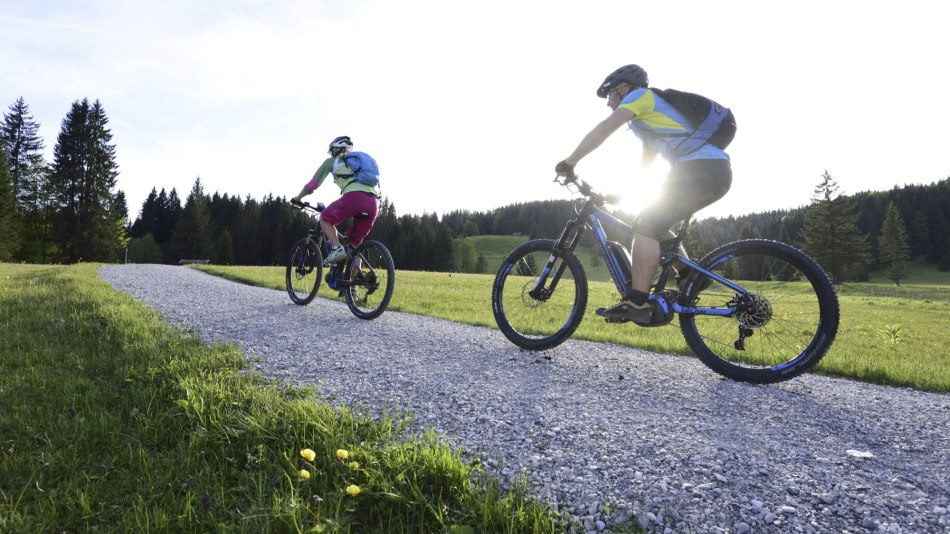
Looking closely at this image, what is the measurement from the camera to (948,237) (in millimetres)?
87688

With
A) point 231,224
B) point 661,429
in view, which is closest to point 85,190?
point 231,224

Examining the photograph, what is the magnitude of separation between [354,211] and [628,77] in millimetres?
4513

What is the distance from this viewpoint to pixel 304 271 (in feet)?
28.0

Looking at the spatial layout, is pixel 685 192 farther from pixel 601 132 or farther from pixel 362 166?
pixel 362 166

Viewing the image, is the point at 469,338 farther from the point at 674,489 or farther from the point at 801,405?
the point at 674,489

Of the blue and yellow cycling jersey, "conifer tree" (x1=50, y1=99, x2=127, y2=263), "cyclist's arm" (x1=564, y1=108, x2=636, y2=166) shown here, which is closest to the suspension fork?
"cyclist's arm" (x1=564, y1=108, x2=636, y2=166)

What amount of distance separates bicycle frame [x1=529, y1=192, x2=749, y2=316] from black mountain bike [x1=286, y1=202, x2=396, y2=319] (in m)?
2.48

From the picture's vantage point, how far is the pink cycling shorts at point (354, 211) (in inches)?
289

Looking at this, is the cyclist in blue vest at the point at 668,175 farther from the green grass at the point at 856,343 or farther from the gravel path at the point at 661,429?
the gravel path at the point at 661,429

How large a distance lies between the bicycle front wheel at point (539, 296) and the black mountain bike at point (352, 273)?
1.91 m

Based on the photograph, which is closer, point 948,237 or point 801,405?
point 801,405

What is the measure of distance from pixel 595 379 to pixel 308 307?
19.0 feet

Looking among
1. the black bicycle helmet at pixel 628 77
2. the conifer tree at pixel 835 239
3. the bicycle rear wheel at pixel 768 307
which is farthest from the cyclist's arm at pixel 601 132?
Result: the conifer tree at pixel 835 239

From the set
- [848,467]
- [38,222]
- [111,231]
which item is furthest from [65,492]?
[38,222]
